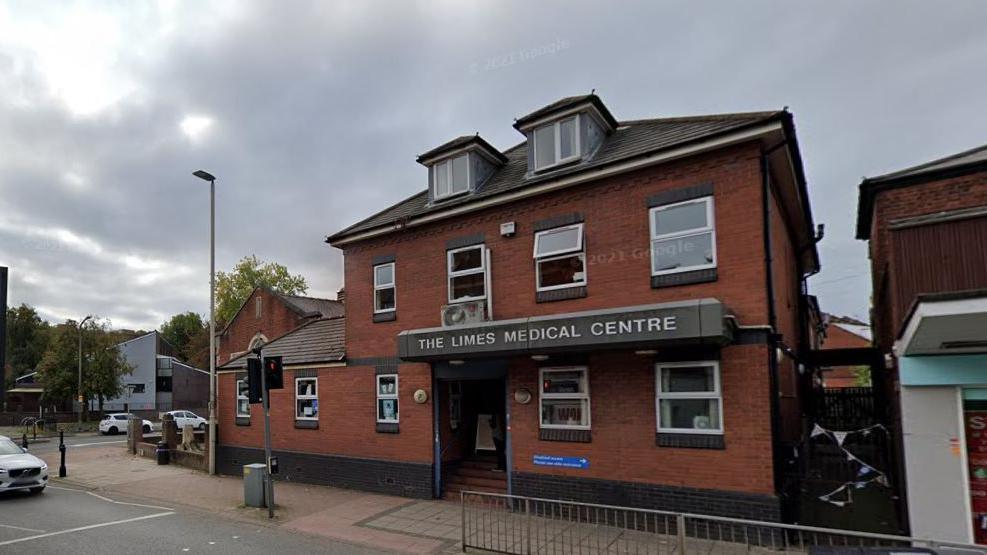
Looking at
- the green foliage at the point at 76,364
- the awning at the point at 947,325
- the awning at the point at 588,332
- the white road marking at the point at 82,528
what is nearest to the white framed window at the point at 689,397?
the awning at the point at 588,332

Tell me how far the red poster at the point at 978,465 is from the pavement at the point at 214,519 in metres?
7.12

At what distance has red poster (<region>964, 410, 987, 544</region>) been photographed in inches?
296

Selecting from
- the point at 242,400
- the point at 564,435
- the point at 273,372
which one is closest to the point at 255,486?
the point at 273,372

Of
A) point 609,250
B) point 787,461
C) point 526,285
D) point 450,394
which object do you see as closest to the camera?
point 787,461

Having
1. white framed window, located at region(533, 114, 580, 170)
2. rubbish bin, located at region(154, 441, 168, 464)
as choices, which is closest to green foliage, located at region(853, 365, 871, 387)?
white framed window, located at region(533, 114, 580, 170)

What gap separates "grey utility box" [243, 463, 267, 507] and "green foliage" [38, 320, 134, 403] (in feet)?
119

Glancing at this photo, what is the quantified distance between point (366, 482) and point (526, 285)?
649 cm

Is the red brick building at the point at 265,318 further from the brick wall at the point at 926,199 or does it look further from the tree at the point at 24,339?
the tree at the point at 24,339

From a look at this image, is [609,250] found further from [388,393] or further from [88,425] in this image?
[88,425]

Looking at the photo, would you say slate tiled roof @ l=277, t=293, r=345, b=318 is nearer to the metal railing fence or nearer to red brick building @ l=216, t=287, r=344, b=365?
red brick building @ l=216, t=287, r=344, b=365

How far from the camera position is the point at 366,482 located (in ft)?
45.9

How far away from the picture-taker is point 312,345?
17.1 m

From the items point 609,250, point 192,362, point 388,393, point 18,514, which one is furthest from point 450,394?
point 192,362

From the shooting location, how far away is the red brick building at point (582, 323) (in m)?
9.23
